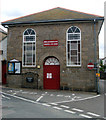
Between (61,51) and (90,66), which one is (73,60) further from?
(90,66)

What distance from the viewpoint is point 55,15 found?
16594 millimetres

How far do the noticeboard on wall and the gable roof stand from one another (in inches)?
166

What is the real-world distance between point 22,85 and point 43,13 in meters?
8.22

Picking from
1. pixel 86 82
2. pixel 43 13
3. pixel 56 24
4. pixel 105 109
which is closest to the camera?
pixel 105 109

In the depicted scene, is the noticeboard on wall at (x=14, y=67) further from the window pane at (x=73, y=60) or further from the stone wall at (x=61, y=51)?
the window pane at (x=73, y=60)

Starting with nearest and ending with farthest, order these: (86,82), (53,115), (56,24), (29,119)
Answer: (29,119), (53,115), (86,82), (56,24)

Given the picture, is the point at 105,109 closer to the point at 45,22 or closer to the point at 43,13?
the point at 45,22

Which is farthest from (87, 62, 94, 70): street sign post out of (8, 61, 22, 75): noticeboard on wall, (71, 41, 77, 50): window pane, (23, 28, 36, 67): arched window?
(8, 61, 22, 75): noticeboard on wall

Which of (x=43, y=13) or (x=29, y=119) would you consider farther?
(x=43, y=13)

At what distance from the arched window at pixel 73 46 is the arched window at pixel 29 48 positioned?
3474 millimetres

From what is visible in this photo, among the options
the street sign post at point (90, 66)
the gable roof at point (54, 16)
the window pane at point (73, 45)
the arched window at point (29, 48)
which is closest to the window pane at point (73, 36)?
the window pane at point (73, 45)

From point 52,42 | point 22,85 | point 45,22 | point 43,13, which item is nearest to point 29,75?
point 22,85

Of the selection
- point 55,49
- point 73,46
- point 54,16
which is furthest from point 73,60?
point 54,16

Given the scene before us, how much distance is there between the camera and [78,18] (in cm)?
1511
